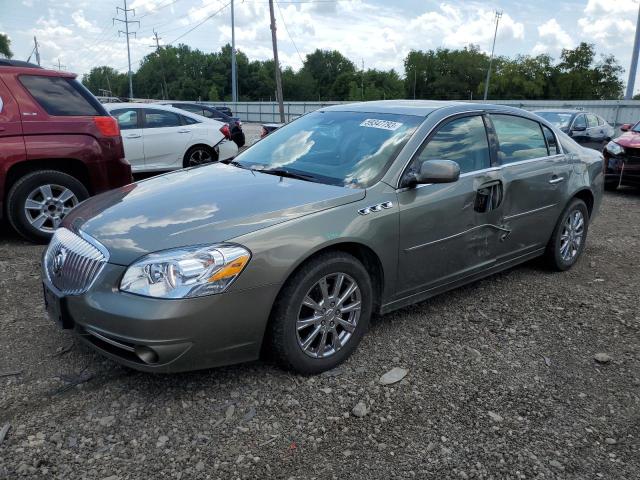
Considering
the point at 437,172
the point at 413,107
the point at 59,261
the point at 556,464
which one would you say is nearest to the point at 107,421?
the point at 59,261

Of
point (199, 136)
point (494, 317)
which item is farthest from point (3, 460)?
point (199, 136)

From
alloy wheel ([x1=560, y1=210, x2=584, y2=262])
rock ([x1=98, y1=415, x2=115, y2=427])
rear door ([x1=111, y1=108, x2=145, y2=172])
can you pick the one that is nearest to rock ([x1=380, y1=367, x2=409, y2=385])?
rock ([x1=98, y1=415, x2=115, y2=427])

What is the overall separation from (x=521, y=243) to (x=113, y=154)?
13.5ft

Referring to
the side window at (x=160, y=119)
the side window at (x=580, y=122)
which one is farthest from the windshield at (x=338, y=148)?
the side window at (x=580, y=122)

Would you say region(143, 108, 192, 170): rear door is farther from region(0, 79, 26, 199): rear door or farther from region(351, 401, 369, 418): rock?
region(351, 401, 369, 418): rock

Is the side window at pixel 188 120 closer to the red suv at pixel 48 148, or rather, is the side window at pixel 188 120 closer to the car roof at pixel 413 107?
the red suv at pixel 48 148

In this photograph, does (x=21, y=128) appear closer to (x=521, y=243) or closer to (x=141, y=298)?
(x=141, y=298)

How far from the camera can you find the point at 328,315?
3.19 meters

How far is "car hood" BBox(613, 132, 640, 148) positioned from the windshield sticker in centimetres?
747

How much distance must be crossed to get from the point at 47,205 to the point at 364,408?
4.16 m

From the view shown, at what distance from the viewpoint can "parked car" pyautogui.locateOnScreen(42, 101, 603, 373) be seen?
107 inches

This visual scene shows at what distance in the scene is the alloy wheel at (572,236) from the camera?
512 centimetres

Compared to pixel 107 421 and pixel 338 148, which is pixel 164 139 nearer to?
pixel 338 148

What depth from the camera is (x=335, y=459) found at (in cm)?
255
